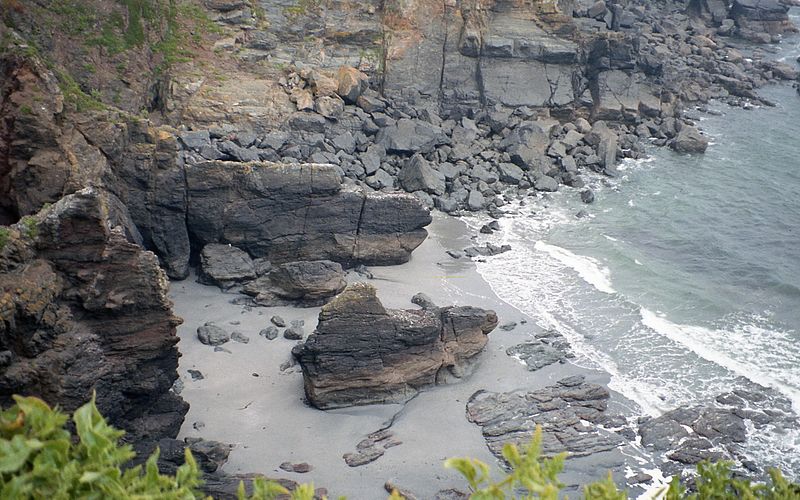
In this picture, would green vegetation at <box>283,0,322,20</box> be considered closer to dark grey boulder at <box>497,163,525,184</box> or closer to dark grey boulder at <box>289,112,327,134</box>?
dark grey boulder at <box>289,112,327,134</box>

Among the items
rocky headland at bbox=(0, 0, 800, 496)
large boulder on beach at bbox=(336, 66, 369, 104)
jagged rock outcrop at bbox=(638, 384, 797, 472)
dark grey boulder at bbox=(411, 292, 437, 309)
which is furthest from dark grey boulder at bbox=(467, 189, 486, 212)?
jagged rock outcrop at bbox=(638, 384, 797, 472)

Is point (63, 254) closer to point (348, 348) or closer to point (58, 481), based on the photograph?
point (348, 348)

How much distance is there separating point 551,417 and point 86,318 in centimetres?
1143

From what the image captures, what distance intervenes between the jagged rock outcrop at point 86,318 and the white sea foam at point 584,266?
1626 cm

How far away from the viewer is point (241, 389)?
2034cm

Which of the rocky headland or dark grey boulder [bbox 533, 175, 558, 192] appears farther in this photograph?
dark grey boulder [bbox 533, 175, 558, 192]

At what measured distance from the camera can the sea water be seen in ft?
75.6

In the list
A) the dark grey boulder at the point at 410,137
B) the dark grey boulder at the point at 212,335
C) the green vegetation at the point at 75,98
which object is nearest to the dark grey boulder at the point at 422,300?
the dark grey boulder at the point at 212,335

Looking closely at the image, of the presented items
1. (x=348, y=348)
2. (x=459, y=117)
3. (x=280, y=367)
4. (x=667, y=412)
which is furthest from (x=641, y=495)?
(x=459, y=117)

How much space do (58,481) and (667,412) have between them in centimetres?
1777

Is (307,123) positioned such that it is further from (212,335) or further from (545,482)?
(545,482)

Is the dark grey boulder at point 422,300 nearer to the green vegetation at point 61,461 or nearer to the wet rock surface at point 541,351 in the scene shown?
the wet rock surface at point 541,351

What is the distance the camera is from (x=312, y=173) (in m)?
25.7

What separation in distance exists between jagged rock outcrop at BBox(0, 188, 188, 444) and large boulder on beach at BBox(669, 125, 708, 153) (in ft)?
105
